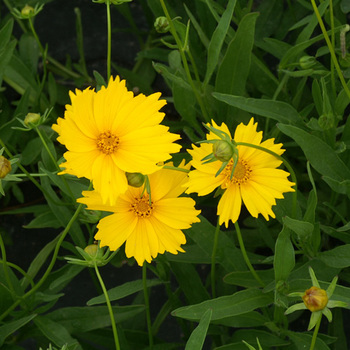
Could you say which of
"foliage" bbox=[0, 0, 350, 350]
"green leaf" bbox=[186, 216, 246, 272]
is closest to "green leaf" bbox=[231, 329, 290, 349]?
"foliage" bbox=[0, 0, 350, 350]

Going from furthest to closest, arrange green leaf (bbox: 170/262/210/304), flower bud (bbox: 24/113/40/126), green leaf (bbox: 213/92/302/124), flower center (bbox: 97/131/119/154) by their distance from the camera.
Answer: green leaf (bbox: 170/262/210/304) → green leaf (bbox: 213/92/302/124) → flower bud (bbox: 24/113/40/126) → flower center (bbox: 97/131/119/154)

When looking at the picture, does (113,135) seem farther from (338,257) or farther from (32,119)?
(338,257)

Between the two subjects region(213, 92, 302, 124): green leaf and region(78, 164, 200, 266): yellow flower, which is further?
region(213, 92, 302, 124): green leaf

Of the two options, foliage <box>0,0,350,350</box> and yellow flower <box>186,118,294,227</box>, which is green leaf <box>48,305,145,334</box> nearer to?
foliage <box>0,0,350,350</box>

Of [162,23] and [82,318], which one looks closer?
[162,23]

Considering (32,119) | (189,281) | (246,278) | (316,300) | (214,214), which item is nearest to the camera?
(316,300)

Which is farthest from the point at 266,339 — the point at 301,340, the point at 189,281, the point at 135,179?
the point at 135,179

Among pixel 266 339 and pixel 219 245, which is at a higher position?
pixel 219 245
